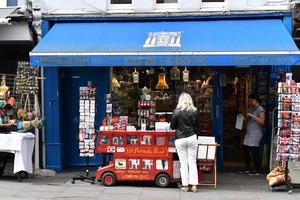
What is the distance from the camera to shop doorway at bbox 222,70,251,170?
38.3ft

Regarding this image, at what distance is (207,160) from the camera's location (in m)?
9.58

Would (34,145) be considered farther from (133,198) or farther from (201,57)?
(201,57)

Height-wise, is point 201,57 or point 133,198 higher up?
point 201,57

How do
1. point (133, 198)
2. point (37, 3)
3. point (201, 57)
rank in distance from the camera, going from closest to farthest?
1. point (133, 198)
2. point (201, 57)
3. point (37, 3)

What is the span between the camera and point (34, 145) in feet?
34.4

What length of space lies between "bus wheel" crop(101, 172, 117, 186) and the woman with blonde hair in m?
1.37

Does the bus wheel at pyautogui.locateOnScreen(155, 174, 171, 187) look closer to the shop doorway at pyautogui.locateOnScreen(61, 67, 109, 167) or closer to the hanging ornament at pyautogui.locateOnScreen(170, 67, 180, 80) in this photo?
the shop doorway at pyautogui.locateOnScreen(61, 67, 109, 167)

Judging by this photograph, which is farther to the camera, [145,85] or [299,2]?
[145,85]

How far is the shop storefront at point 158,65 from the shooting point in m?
9.37

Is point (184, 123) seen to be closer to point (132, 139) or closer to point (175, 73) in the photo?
point (132, 139)

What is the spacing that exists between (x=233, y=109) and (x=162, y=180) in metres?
3.11

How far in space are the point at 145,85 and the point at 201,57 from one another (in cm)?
255

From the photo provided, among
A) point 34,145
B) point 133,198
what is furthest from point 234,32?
point 34,145

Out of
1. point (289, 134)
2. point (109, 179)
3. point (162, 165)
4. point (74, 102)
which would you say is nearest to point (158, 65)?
point (162, 165)
